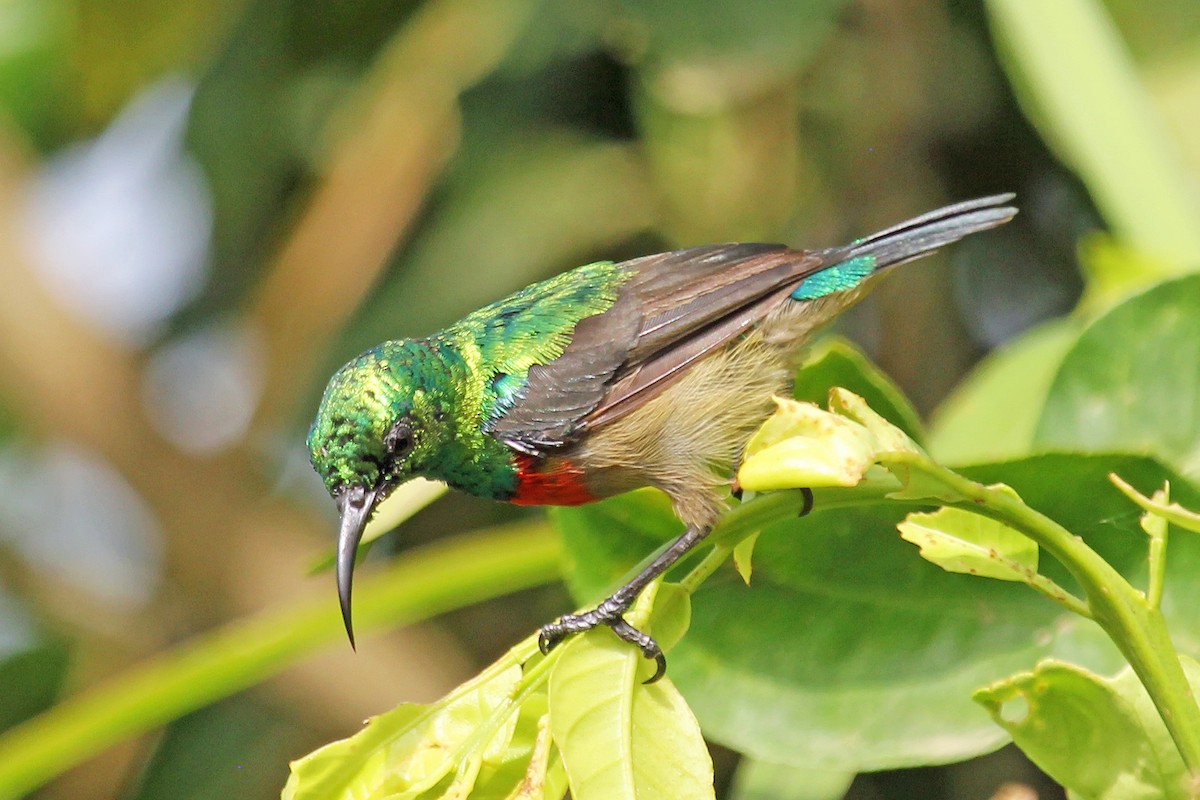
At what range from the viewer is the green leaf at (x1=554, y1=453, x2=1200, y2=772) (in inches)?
79.7

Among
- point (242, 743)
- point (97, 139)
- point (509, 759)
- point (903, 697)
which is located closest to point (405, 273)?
point (97, 139)

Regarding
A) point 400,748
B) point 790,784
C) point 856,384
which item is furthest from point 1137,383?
point 400,748

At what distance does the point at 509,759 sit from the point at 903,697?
778mm

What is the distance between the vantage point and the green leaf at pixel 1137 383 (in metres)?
2.17

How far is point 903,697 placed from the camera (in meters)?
2.09

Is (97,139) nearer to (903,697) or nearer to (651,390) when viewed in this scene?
(651,390)

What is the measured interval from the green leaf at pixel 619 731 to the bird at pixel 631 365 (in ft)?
2.65

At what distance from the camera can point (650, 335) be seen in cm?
262

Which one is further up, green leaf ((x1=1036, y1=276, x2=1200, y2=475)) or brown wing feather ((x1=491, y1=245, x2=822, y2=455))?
brown wing feather ((x1=491, y1=245, x2=822, y2=455))

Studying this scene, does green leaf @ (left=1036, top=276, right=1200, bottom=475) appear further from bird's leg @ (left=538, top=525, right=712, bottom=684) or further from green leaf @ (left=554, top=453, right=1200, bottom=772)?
bird's leg @ (left=538, top=525, right=712, bottom=684)

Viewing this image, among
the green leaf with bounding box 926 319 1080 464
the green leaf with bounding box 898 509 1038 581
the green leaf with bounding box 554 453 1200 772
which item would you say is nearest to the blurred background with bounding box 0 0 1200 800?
the green leaf with bounding box 926 319 1080 464

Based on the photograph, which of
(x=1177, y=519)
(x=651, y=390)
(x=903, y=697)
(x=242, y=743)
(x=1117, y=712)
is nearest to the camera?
(x=1177, y=519)

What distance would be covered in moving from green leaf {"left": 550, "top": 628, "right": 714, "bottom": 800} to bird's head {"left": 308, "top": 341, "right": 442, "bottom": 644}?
0.63 metres

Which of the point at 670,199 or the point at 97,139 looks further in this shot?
the point at 97,139
